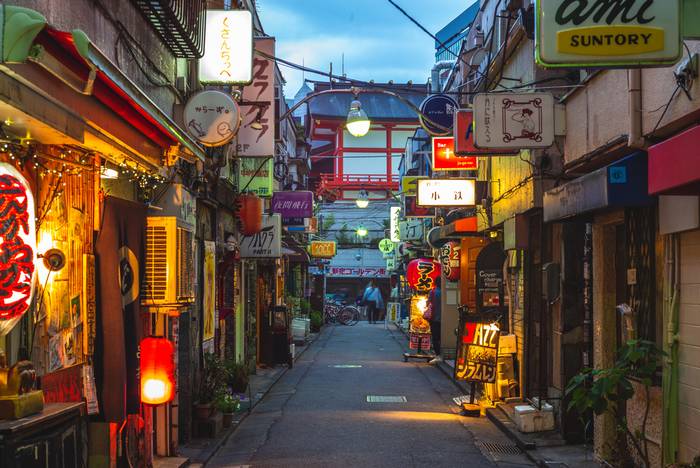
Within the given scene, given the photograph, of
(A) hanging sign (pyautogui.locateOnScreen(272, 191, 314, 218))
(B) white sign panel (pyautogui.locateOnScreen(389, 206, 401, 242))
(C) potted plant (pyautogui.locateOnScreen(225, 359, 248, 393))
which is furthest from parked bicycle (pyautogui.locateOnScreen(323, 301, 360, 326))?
(C) potted plant (pyautogui.locateOnScreen(225, 359, 248, 393))

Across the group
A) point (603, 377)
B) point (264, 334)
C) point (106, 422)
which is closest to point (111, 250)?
point (106, 422)

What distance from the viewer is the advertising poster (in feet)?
49.6

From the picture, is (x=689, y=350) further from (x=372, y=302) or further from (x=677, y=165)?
(x=372, y=302)

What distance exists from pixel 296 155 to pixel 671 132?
1514 inches

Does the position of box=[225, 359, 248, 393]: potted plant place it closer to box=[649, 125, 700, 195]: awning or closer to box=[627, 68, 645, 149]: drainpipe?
box=[627, 68, 645, 149]: drainpipe

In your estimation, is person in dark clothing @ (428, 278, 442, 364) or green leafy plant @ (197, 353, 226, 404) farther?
person in dark clothing @ (428, 278, 442, 364)

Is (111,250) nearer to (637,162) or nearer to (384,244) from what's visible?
(637,162)

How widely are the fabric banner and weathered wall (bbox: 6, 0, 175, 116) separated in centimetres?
185

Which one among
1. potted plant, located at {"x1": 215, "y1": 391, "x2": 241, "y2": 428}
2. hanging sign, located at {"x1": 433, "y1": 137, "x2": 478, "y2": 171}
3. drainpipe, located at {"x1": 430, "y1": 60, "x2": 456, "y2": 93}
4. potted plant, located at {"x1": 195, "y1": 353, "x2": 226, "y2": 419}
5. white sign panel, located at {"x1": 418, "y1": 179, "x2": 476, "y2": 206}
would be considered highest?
drainpipe, located at {"x1": 430, "y1": 60, "x2": 456, "y2": 93}

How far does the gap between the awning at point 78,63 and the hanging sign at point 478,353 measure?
9627 mm

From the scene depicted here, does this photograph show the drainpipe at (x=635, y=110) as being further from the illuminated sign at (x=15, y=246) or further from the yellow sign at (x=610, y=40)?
the illuminated sign at (x=15, y=246)

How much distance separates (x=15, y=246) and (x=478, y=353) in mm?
11829

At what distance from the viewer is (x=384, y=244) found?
58188 millimetres

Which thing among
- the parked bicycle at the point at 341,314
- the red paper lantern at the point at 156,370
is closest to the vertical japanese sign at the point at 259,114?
the red paper lantern at the point at 156,370
